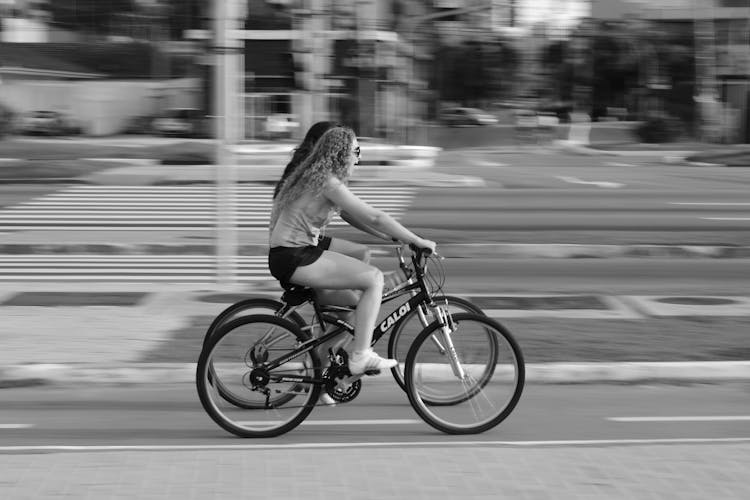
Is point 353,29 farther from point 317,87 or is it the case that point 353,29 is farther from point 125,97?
point 125,97

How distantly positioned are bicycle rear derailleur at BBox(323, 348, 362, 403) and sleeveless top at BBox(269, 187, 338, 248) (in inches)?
23.7

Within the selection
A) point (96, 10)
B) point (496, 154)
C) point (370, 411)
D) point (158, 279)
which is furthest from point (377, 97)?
Answer: point (96, 10)

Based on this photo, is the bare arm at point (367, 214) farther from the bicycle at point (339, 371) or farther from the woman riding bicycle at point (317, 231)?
the bicycle at point (339, 371)

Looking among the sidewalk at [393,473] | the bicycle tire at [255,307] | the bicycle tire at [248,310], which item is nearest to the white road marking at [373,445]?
the sidewalk at [393,473]

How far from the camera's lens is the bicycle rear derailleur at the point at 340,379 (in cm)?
609

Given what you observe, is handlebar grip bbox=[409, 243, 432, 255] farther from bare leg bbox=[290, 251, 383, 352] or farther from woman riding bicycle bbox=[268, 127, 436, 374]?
bare leg bbox=[290, 251, 383, 352]

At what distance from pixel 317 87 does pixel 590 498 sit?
19996 mm

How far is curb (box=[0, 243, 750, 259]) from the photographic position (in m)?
14.0

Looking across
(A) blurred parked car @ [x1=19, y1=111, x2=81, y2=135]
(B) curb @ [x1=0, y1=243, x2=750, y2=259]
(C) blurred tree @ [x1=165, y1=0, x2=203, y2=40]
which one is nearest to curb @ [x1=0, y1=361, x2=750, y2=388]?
(B) curb @ [x1=0, y1=243, x2=750, y2=259]

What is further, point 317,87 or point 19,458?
point 317,87

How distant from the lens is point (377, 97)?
34.4m

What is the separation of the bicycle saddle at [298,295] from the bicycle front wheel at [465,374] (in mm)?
603

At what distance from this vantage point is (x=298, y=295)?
6.17 meters

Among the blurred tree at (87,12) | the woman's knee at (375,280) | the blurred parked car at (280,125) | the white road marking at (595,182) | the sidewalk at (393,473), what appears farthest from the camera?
the blurred tree at (87,12)
